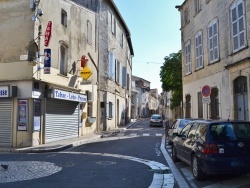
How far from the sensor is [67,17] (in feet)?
61.1

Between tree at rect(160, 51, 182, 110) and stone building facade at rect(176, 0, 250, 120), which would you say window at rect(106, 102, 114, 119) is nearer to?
stone building facade at rect(176, 0, 250, 120)

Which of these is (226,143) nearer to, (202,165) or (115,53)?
(202,165)

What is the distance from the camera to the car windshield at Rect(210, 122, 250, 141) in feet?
23.2

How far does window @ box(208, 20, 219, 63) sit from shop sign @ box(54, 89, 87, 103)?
8.72m

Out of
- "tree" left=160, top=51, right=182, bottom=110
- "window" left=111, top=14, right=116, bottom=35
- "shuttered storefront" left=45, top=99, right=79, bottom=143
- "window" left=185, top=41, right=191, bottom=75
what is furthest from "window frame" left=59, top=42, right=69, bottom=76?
"tree" left=160, top=51, right=182, bottom=110

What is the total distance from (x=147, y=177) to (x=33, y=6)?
36.2ft

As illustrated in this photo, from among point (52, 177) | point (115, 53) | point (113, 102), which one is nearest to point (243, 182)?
point (52, 177)

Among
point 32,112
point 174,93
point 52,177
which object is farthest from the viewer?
point 174,93

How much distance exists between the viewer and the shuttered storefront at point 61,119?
16.2 metres

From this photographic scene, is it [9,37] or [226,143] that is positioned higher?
[9,37]

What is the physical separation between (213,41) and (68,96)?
31.3ft

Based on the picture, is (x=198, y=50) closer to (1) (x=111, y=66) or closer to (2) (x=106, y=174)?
(1) (x=111, y=66)

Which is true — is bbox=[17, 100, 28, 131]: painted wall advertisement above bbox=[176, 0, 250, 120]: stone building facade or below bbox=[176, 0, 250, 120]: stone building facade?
below

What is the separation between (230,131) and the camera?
23.6ft
